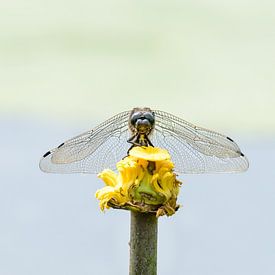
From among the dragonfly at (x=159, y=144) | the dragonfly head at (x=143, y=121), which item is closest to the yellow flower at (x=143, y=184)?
the dragonfly head at (x=143, y=121)

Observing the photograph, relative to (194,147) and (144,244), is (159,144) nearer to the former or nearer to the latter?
(194,147)

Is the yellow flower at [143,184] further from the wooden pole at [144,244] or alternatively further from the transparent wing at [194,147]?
the transparent wing at [194,147]

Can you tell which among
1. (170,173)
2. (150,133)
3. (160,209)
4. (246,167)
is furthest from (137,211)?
(246,167)

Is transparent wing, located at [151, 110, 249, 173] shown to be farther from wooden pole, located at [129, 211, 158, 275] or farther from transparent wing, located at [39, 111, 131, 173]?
wooden pole, located at [129, 211, 158, 275]

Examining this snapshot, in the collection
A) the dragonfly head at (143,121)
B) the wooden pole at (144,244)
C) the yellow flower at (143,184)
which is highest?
the dragonfly head at (143,121)

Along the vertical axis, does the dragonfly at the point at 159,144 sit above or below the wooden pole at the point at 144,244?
above

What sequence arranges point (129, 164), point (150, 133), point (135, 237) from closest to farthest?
point (135, 237) < point (129, 164) < point (150, 133)

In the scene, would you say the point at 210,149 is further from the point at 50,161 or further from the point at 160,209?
the point at 160,209
